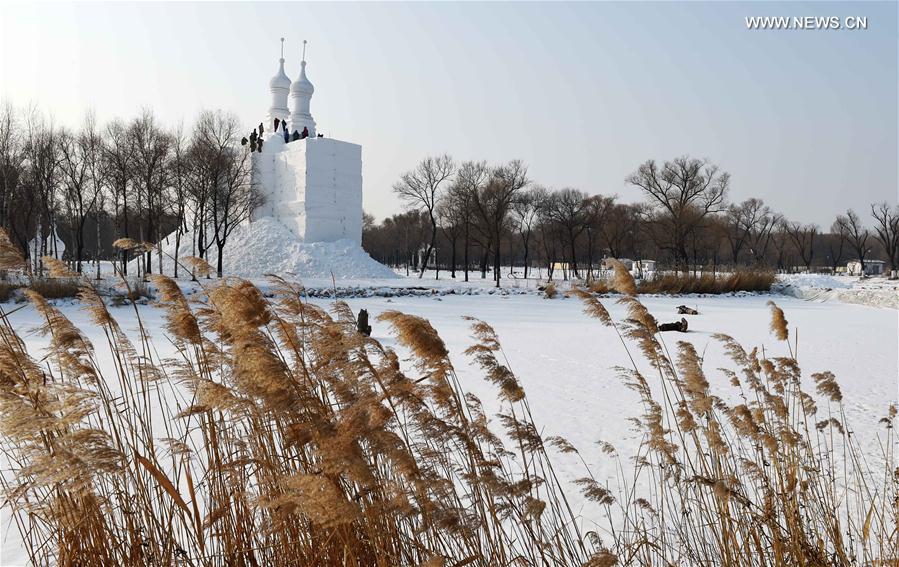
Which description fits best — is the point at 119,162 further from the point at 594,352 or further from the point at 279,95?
the point at 594,352

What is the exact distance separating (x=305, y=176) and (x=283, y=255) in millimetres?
5785

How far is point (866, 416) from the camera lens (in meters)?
7.47

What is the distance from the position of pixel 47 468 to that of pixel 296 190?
43.8m

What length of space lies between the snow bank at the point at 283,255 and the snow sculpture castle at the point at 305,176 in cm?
124

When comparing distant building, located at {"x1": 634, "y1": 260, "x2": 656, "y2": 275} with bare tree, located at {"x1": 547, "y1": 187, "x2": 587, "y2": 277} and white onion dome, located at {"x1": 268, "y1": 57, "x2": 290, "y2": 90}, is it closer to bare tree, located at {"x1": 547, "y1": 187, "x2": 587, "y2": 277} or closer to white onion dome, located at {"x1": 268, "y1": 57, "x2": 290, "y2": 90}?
bare tree, located at {"x1": 547, "y1": 187, "x2": 587, "y2": 277}

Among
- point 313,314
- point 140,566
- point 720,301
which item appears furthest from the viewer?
point 720,301

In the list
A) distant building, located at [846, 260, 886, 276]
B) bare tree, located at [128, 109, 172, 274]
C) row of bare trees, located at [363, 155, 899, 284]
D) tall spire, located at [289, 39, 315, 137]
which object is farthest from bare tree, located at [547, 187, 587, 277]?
distant building, located at [846, 260, 886, 276]

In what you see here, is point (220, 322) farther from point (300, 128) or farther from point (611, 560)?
point (300, 128)

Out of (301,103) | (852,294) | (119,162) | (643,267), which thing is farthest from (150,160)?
(643,267)

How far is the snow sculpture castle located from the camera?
43656mm

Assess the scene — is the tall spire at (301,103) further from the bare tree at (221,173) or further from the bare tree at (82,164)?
the bare tree at (82,164)

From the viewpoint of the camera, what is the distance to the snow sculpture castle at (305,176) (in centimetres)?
4366

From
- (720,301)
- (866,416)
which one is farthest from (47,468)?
(720,301)

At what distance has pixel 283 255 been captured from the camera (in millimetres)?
41250
